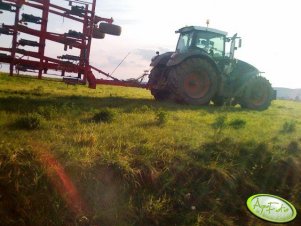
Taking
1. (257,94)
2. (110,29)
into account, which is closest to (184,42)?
(110,29)

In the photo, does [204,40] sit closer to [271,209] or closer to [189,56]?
[189,56]

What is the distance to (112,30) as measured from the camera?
37.1ft

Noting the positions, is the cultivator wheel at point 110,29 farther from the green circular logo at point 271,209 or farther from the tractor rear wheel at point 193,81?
the green circular logo at point 271,209

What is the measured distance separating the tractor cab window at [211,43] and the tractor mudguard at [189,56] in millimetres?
363

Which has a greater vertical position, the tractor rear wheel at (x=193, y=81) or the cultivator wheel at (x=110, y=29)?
the cultivator wheel at (x=110, y=29)

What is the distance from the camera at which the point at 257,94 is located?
46.3 ft

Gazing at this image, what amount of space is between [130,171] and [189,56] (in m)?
7.63

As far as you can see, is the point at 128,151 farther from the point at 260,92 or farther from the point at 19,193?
the point at 260,92

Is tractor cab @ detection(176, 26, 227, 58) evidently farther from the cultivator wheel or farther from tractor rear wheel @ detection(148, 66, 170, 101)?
the cultivator wheel

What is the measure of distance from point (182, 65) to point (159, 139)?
5.98m

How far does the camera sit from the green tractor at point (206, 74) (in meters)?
11.8

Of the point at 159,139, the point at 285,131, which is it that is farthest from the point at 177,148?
the point at 285,131

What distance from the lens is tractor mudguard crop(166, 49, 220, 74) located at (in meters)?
11.5

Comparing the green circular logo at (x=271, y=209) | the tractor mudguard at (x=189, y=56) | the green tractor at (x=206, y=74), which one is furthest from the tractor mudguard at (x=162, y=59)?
the green circular logo at (x=271, y=209)
